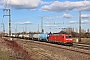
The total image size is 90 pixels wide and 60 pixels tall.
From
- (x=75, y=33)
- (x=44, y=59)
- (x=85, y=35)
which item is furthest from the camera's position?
(x=75, y=33)

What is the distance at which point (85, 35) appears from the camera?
103812mm

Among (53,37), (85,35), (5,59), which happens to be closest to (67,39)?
(53,37)

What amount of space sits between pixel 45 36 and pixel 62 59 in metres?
45.7

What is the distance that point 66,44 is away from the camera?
157 feet

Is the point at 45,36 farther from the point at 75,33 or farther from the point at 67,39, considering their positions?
the point at 75,33

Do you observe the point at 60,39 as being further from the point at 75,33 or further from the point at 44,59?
the point at 75,33

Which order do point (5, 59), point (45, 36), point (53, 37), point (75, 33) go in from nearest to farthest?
1. point (5, 59)
2. point (53, 37)
3. point (45, 36)
4. point (75, 33)

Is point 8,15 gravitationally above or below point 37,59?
above

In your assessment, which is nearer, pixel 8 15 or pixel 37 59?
pixel 37 59

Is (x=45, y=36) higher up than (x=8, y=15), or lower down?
lower down

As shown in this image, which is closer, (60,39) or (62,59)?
(62,59)

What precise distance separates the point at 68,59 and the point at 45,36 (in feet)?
149

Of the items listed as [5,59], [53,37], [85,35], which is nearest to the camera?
[5,59]

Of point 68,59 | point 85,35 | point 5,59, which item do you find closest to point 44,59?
point 68,59
